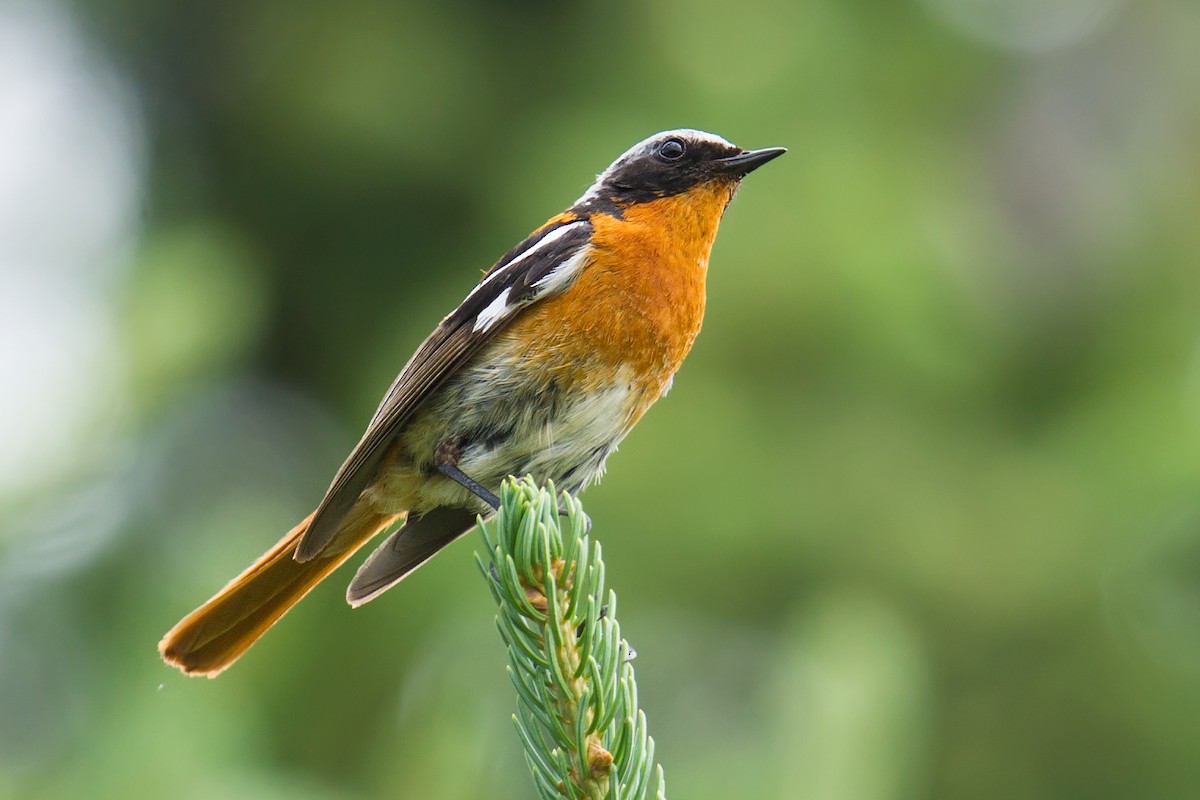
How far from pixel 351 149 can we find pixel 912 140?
121 inches

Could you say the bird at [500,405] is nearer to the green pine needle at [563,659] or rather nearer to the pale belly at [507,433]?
the pale belly at [507,433]

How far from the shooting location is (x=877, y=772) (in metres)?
2.47

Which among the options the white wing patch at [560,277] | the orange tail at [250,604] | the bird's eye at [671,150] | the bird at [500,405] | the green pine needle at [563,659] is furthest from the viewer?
the bird's eye at [671,150]

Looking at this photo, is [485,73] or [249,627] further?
[485,73]

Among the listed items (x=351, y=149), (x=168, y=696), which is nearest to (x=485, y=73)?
(x=351, y=149)

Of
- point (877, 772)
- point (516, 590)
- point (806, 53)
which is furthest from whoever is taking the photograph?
point (806, 53)

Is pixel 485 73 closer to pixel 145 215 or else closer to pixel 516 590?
pixel 145 215

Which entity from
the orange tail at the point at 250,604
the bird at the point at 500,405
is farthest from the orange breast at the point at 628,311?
the orange tail at the point at 250,604

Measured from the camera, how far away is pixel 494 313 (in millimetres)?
3533

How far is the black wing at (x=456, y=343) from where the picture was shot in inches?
134

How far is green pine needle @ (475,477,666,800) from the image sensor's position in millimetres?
1891

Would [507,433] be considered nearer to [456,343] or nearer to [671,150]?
[456,343]

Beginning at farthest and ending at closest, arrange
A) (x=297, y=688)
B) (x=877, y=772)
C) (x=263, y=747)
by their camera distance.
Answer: (x=297, y=688) → (x=263, y=747) → (x=877, y=772)

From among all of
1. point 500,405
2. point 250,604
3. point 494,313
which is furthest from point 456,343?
point 250,604
